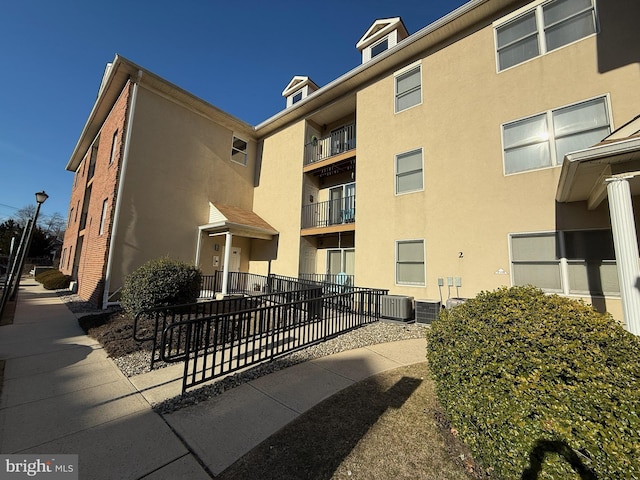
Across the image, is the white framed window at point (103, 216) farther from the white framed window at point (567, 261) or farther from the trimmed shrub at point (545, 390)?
the white framed window at point (567, 261)

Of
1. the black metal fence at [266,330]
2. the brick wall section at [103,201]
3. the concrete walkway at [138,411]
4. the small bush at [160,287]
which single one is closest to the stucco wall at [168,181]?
the brick wall section at [103,201]

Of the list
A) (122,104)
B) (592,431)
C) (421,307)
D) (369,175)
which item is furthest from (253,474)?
(122,104)

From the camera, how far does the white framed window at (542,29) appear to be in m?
7.69

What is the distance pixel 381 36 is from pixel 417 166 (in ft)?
24.4

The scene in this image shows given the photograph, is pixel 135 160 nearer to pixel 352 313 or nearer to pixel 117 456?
pixel 352 313

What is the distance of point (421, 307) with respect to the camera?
8945 millimetres

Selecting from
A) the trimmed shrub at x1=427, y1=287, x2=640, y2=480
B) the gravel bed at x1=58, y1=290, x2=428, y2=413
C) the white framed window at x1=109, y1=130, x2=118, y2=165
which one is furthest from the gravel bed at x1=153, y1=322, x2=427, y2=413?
the white framed window at x1=109, y1=130, x2=118, y2=165

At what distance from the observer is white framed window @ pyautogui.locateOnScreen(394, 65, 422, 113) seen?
10.9 meters

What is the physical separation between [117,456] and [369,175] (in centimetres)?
1101

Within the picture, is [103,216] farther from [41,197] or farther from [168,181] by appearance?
[168,181]

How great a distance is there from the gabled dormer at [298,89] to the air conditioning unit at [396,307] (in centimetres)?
1307

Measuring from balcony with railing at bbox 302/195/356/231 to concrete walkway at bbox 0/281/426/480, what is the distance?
7887mm

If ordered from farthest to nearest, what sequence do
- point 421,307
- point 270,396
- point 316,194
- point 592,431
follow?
1. point 316,194
2. point 421,307
3. point 270,396
4. point 592,431
